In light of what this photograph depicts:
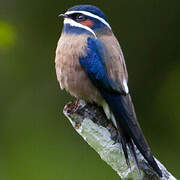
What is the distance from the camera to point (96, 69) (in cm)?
551

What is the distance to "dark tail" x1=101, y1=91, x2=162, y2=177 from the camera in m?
4.90

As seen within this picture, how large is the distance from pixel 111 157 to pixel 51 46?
400 centimetres

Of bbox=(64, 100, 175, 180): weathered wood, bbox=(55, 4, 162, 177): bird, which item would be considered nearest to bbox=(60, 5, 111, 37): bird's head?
bbox=(55, 4, 162, 177): bird

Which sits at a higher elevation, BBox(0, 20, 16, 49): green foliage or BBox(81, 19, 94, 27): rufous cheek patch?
BBox(81, 19, 94, 27): rufous cheek patch

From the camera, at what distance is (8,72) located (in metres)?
8.72

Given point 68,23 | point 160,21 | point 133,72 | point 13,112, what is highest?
point 68,23

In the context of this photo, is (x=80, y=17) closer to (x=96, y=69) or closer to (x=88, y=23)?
(x=88, y=23)

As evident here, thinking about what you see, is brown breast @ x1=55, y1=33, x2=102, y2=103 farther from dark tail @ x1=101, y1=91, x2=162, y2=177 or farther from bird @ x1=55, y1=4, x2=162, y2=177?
dark tail @ x1=101, y1=91, x2=162, y2=177

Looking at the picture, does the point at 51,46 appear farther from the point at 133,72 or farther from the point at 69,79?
the point at 69,79

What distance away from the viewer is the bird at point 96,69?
5211 mm

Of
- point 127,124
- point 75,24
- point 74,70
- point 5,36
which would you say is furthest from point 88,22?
point 127,124

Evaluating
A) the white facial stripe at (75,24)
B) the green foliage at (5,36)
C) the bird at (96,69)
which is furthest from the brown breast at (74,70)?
the green foliage at (5,36)

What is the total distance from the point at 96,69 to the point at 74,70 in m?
0.21

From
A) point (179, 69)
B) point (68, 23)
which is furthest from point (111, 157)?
point (179, 69)
